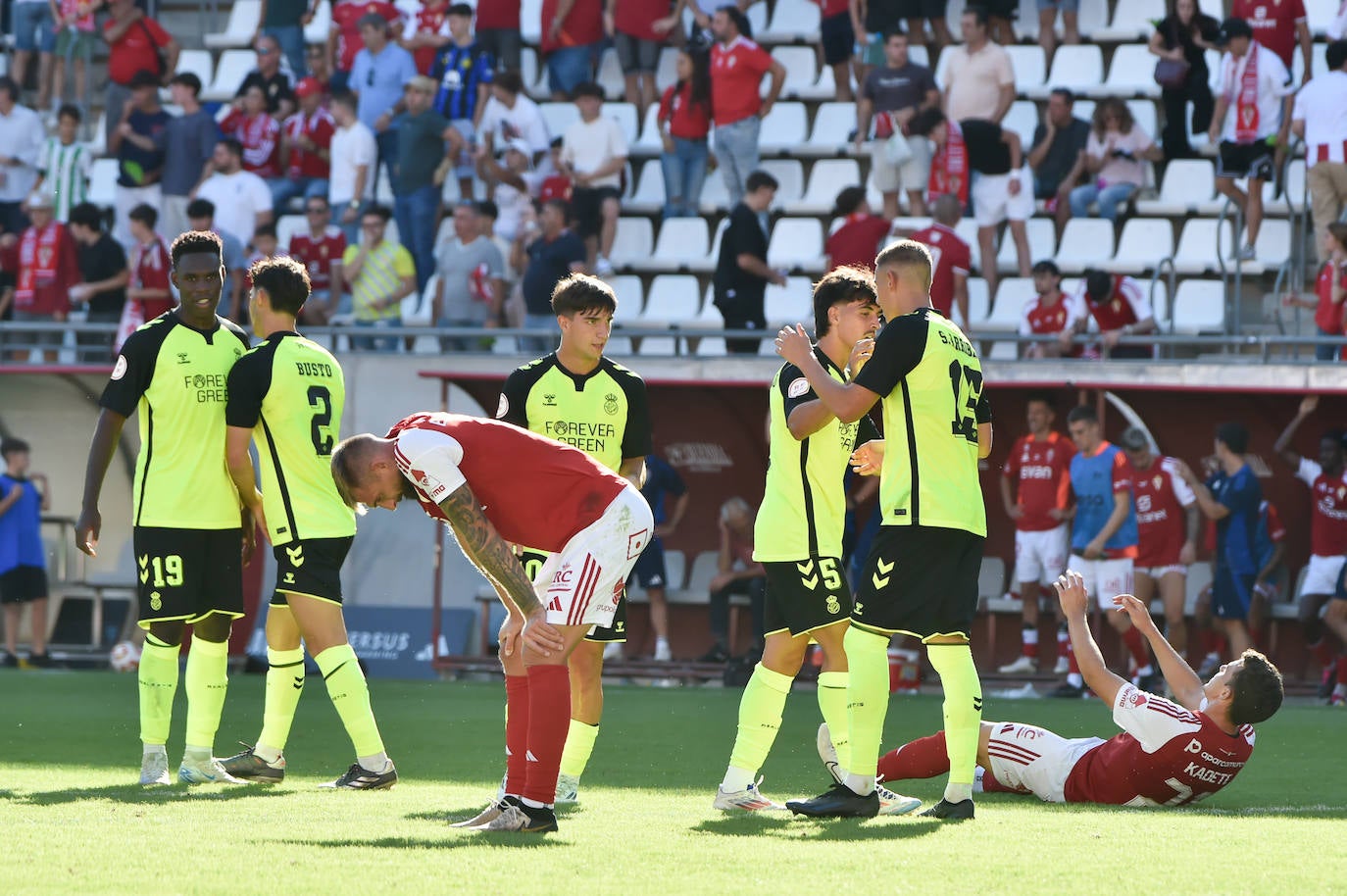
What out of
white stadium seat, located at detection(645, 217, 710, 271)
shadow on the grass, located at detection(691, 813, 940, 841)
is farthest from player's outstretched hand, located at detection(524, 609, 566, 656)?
white stadium seat, located at detection(645, 217, 710, 271)

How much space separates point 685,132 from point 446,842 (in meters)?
13.2

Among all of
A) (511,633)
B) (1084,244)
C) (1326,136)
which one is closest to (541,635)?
(511,633)

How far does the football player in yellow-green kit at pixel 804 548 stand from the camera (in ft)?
23.6

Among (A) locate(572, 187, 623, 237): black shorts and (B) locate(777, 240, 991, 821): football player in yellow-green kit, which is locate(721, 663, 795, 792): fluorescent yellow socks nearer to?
(B) locate(777, 240, 991, 821): football player in yellow-green kit

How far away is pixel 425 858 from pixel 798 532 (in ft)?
7.53

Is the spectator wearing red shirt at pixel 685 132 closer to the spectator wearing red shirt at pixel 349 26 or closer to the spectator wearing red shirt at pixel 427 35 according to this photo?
the spectator wearing red shirt at pixel 427 35

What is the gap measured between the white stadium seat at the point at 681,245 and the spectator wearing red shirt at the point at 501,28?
2.48m

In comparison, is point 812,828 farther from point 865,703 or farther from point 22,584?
point 22,584

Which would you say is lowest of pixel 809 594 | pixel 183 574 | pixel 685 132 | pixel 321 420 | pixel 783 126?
pixel 183 574

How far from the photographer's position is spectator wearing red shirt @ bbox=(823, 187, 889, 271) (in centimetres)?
1614

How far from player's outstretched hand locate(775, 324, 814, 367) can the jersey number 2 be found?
2277 millimetres

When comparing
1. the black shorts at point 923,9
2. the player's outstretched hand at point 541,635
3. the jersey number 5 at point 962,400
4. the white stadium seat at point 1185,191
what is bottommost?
the player's outstretched hand at point 541,635

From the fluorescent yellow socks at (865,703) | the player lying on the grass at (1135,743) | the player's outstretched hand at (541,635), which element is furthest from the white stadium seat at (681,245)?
the player's outstretched hand at (541,635)

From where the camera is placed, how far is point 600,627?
7102mm
